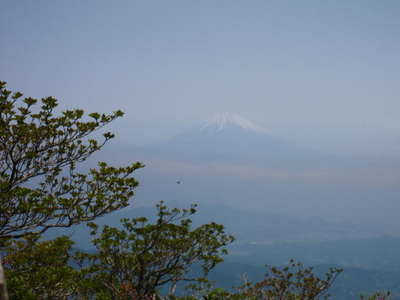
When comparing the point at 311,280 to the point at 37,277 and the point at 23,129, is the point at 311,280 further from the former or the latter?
the point at 23,129

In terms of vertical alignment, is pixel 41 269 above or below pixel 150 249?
below

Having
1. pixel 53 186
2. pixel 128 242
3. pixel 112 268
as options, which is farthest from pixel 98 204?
pixel 112 268

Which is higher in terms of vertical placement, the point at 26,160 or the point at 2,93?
the point at 2,93

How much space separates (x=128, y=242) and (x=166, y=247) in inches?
53.4

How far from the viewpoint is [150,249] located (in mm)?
13469

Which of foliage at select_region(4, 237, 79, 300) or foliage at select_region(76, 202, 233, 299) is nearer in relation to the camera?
foliage at select_region(4, 237, 79, 300)

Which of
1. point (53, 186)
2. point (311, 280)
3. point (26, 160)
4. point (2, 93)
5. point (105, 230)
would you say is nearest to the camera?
point (2, 93)

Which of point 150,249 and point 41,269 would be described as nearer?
point 41,269

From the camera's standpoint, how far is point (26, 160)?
10.0 m

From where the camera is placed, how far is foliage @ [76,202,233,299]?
43.0 ft

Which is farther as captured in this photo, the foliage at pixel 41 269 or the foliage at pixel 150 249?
the foliage at pixel 150 249

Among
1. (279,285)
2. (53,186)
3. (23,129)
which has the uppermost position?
(23,129)

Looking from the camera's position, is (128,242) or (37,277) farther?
(128,242)

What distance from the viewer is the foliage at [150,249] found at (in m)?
13.1
